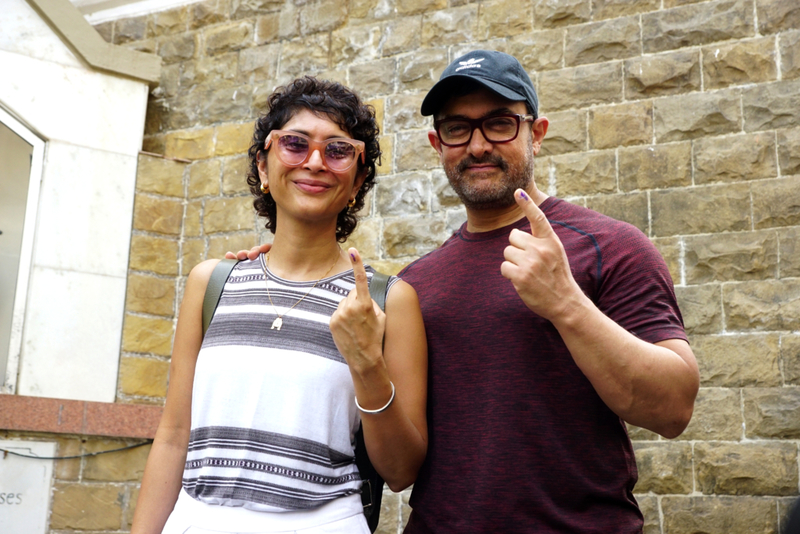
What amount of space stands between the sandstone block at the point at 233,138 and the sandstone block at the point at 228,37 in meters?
0.61

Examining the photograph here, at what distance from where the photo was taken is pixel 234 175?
5871 mm

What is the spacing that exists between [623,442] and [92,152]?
14.9ft

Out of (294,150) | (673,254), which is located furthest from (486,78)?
(673,254)

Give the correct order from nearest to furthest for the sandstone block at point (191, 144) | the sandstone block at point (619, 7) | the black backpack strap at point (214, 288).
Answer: the black backpack strap at point (214, 288), the sandstone block at point (619, 7), the sandstone block at point (191, 144)

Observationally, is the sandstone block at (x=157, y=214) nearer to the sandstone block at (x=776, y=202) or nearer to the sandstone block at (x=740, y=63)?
the sandstone block at (x=740, y=63)

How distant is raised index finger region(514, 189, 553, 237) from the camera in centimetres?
192

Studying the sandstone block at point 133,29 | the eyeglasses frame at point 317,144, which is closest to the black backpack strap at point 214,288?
the eyeglasses frame at point 317,144

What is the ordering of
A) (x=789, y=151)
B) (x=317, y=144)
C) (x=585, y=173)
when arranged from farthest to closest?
(x=585, y=173) < (x=789, y=151) < (x=317, y=144)

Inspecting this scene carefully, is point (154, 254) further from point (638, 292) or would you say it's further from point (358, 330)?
point (638, 292)

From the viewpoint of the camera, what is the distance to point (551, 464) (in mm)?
2088

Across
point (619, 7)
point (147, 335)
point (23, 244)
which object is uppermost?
point (619, 7)

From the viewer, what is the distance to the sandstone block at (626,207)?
4586mm

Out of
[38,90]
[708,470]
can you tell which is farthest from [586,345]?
[38,90]

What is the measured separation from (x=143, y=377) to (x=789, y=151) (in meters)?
4.20
